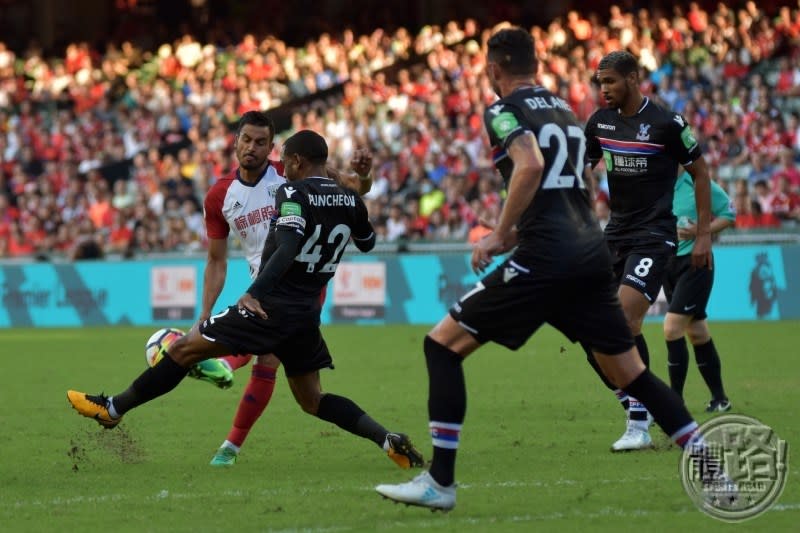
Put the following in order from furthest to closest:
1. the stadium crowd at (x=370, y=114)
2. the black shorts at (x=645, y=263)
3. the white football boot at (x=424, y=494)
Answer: the stadium crowd at (x=370, y=114) < the black shorts at (x=645, y=263) < the white football boot at (x=424, y=494)

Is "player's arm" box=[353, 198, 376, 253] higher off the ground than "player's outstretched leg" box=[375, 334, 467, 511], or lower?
higher

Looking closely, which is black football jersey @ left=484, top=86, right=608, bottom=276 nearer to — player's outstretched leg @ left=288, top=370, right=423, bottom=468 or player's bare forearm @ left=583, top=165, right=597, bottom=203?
player's bare forearm @ left=583, top=165, right=597, bottom=203

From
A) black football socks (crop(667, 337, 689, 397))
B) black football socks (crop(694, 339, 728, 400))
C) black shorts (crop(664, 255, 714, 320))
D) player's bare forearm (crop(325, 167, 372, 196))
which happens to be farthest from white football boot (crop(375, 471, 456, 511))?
black football socks (crop(694, 339, 728, 400))

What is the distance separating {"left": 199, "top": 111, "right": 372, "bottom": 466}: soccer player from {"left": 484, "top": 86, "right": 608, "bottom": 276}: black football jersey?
7.00ft

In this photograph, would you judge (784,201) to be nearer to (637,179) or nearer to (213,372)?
(637,179)

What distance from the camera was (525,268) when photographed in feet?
22.8

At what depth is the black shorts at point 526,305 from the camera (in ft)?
22.8

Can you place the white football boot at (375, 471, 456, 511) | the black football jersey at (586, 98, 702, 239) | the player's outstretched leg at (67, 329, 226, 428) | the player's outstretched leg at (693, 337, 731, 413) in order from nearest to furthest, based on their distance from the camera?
1. the white football boot at (375, 471, 456, 511)
2. the player's outstretched leg at (67, 329, 226, 428)
3. the black football jersey at (586, 98, 702, 239)
4. the player's outstretched leg at (693, 337, 731, 413)

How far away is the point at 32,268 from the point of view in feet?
80.2

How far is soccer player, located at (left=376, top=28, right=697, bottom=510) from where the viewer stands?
6887mm

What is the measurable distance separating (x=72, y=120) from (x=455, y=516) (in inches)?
1087

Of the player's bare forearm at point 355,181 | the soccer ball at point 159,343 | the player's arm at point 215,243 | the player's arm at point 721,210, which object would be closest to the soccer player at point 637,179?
the player's bare forearm at point 355,181

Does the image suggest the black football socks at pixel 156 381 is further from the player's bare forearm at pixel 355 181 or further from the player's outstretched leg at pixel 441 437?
the player's outstretched leg at pixel 441 437

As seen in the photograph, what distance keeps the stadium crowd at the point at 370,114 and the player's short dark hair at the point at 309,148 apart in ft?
43.5
